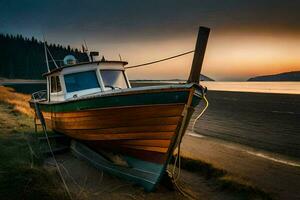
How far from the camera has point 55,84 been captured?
13.1 m

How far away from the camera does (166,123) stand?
8.15 metres

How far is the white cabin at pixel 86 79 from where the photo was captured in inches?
468

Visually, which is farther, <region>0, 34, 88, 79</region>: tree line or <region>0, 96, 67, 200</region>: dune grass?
<region>0, 34, 88, 79</region>: tree line

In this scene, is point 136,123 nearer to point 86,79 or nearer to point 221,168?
point 221,168

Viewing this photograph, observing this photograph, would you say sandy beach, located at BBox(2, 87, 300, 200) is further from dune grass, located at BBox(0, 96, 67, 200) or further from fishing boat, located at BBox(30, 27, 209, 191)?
dune grass, located at BBox(0, 96, 67, 200)

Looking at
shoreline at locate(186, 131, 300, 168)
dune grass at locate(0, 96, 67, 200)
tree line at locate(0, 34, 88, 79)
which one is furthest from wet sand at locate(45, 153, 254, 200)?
tree line at locate(0, 34, 88, 79)

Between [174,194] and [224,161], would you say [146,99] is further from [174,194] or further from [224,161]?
[224,161]

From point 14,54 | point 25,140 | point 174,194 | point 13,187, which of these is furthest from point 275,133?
point 14,54

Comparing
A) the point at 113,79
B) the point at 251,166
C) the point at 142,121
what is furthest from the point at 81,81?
the point at 251,166

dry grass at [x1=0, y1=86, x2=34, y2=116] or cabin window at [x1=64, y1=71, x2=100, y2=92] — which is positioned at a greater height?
cabin window at [x1=64, y1=71, x2=100, y2=92]

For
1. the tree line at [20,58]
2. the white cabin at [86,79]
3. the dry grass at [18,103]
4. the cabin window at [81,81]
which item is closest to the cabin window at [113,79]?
the white cabin at [86,79]

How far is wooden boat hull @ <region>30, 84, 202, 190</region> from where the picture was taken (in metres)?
7.93

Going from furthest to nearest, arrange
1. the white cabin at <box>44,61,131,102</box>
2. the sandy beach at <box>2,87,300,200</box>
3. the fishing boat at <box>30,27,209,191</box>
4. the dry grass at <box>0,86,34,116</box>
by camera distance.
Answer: the dry grass at <box>0,86,34,116</box> → the white cabin at <box>44,61,131,102</box> → the sandy beach at <box>2,87,300,200</box> → the fishing boat at <box>30,27,209,191</box>

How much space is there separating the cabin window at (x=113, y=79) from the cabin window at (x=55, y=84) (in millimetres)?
2081
